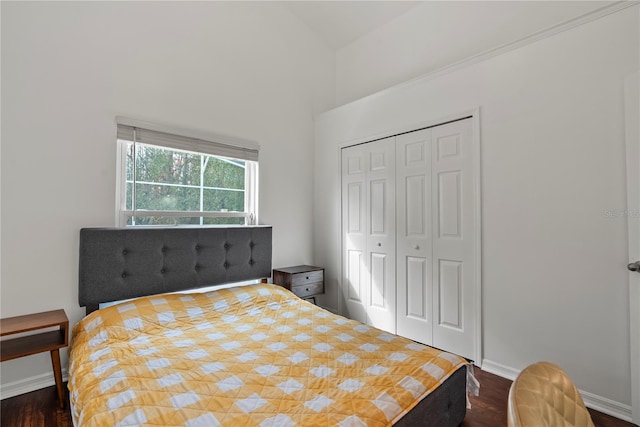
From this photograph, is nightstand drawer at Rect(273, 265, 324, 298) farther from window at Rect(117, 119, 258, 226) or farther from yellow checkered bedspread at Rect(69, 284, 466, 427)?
yellow checkered bedspread at Rect(69, 284, 466, 427)

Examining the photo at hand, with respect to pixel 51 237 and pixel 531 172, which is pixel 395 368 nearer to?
pixel 531 172

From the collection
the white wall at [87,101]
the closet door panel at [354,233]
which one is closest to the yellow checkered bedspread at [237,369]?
the white wall at [87,101]

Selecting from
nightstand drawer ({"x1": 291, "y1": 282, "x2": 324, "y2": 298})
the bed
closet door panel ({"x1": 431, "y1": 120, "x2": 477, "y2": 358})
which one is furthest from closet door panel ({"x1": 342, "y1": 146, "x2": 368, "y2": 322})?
the bed

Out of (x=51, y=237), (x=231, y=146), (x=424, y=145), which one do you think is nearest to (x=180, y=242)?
(x=51, y=237)

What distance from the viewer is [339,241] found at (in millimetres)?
3385

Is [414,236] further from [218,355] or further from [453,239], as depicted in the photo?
[218,355]

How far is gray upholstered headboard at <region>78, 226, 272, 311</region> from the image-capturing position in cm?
208

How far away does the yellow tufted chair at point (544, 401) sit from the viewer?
1.97 feet

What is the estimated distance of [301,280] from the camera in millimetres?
3076

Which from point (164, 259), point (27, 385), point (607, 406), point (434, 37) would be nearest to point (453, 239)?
point (607, 406)

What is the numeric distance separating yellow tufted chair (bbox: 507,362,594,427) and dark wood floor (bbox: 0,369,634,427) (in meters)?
1.20

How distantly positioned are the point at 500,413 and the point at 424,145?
1.97 metres

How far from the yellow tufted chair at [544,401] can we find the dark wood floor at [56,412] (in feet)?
3.92

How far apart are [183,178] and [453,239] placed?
230 cm
